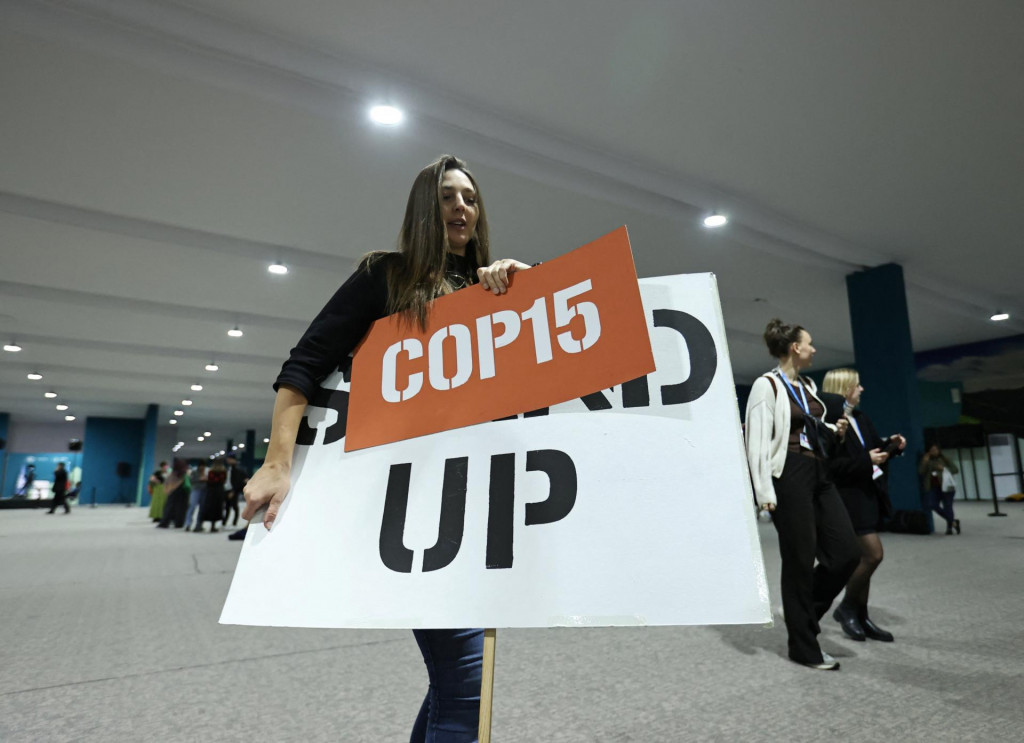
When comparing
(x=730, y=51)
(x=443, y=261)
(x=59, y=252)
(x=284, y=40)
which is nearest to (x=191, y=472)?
(x=59, y=252)

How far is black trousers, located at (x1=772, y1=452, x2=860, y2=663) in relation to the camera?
2250 millimetres

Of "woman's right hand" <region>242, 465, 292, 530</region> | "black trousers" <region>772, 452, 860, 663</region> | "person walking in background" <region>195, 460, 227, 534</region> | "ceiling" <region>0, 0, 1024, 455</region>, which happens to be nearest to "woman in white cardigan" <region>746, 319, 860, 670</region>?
"black trousers" <region>772, 452, 860, 663</region>

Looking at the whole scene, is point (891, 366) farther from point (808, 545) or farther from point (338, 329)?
point (338, 329)

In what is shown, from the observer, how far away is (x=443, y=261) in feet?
3.42

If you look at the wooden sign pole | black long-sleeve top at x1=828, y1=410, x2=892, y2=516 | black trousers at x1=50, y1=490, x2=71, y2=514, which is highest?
black long-sleeve top at x1=828, y1=410, x2=892, y2=516

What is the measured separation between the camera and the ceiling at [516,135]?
362cm

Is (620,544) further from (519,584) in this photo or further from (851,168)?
(851,168)

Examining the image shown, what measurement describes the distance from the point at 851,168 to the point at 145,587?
21.7 feet

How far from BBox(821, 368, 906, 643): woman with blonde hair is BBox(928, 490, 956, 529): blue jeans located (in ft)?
17.3

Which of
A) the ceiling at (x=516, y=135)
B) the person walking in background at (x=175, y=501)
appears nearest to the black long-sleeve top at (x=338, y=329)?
the ceiling at (x=516, y=135)

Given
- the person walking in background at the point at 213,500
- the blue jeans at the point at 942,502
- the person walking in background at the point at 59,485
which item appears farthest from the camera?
the person walking in background at the point at 59,485

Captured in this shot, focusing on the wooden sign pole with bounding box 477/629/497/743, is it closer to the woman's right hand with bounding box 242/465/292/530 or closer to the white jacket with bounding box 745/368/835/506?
the woman's right hand with bounding box 242/465/292/530

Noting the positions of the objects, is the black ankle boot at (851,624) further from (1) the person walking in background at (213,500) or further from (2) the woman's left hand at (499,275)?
(1) the person walking in background at (213,500)

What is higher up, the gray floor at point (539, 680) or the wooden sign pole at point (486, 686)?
the wooden sign pole at point (486, 686)
